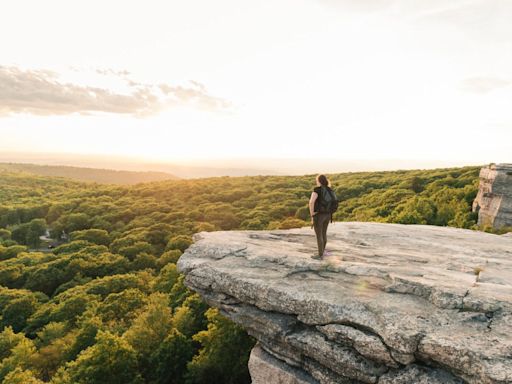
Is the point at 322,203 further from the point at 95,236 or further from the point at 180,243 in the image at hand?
the point at 95,236

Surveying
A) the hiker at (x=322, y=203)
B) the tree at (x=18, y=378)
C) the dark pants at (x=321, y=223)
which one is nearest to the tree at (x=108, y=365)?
the tree at (x=18, y=378)

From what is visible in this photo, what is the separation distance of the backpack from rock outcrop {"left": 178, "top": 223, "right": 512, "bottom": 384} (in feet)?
6.88

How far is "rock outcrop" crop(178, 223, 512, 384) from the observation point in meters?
8.55

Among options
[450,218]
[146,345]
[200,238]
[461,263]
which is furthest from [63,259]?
[461,263]

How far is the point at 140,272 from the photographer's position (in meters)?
65.1

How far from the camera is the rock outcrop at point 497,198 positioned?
3362cm

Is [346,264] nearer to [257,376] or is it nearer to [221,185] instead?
[257,376]

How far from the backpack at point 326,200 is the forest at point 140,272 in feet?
47.7

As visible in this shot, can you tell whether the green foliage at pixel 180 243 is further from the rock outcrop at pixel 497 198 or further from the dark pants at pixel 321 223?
the dark pants at pixel 321 223

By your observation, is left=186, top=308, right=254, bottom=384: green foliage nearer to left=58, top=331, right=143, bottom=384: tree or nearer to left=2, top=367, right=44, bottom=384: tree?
left=58, top=331, right=143, bottom=384: tree

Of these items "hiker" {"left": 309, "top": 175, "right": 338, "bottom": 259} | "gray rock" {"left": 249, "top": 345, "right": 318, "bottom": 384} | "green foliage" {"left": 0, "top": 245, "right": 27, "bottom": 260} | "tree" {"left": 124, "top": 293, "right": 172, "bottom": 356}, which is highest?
"hiker" {"left": 309, "top": 175, "right": 338, "bottom": 259}

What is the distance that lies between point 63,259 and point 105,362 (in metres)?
56.3

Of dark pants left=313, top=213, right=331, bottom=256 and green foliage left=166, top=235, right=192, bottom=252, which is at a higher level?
dark pants left=313, top=213, right=331, bottom=256

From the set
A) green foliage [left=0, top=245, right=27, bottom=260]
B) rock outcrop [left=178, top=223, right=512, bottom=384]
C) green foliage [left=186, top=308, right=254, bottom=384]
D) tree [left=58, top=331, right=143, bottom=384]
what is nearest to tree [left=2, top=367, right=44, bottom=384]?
tree [left=58, top=331, right=143, bottom=384]
